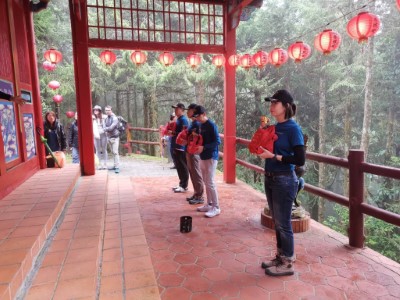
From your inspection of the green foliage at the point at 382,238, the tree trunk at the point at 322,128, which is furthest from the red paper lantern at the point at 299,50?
the tree trunk at the point at 322,128

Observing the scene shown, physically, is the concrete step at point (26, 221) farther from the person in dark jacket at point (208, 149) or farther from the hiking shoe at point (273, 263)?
the hiking shoe at point (273, 263)

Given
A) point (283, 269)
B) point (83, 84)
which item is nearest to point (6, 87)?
point (83, 84)

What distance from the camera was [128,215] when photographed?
4285 mm

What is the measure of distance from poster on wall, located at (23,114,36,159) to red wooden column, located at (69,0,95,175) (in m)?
1.04

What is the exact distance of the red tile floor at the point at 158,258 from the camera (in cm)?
248

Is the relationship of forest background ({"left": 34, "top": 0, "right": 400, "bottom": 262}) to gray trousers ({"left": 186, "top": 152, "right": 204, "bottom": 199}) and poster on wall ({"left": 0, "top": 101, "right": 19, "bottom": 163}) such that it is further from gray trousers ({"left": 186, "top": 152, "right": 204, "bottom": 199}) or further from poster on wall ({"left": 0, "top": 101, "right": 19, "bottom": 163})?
poster on wall ({"left": 0, "top": 101, "right": 19, "bottom": 163})

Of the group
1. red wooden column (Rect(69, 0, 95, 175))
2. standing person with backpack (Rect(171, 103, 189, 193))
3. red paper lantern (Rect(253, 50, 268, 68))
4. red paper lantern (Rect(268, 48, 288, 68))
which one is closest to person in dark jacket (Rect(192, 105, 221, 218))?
standing person with backpack (Rect(171, 103, 189, 193))

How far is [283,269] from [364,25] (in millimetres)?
3980

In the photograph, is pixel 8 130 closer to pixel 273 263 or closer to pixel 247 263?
pixel 247 263

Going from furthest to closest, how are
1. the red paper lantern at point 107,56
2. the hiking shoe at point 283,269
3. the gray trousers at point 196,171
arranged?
the red paper lantern at point 107,56 < the gray trousers at point 196,171 < the hiking shoe at point 283,269

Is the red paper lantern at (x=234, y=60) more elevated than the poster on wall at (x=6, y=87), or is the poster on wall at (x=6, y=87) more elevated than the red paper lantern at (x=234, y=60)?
the red paper lantern at (x=234, y=60)


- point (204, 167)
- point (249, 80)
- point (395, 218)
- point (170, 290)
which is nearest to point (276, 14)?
point (249, 80)

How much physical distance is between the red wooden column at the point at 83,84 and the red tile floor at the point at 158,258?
6.13 feet

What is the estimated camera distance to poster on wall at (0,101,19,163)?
416 centimetres
